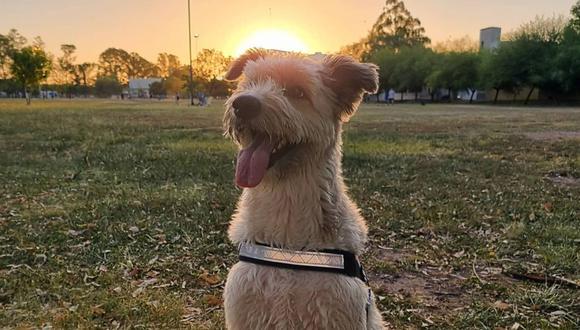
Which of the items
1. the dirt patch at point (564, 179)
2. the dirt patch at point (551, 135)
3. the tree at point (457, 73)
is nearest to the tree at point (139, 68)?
the tree at point (457, 73)

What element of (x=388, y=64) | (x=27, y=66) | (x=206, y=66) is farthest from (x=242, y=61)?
(x=206, y=66)

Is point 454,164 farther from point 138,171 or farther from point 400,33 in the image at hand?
point 400,33

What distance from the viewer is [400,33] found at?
357ft

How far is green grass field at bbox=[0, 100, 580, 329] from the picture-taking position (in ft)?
13.4

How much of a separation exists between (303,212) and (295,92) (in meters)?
0.72

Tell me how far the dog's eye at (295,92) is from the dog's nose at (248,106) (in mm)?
315

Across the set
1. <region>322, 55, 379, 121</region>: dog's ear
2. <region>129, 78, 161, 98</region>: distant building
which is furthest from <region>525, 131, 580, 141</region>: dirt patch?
<region>129, 78, 161, 98</region>: distant building

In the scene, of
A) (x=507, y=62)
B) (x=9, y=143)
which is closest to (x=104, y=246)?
(x=9, y=143)

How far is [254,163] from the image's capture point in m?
2.64

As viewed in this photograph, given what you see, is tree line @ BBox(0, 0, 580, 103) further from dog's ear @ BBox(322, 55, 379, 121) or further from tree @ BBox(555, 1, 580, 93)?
dog's ear @ BBox(322, 55, 379, 121)

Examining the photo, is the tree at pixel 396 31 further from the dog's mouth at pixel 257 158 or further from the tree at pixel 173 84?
the dog's mouth at pixel 257 158

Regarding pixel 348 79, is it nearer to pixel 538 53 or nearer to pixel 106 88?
pixel 538 53

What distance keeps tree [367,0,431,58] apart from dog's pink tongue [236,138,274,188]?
355 ft

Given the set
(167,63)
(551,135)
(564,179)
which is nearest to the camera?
(564,179)
